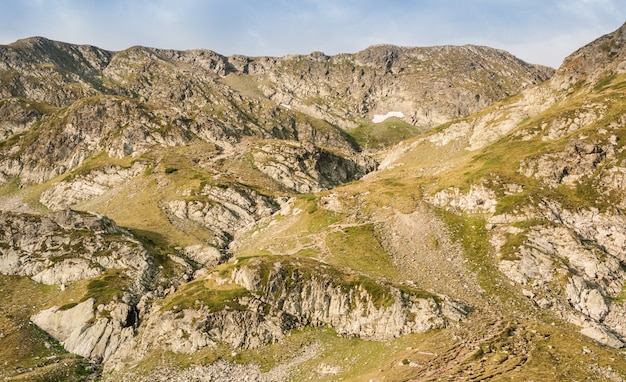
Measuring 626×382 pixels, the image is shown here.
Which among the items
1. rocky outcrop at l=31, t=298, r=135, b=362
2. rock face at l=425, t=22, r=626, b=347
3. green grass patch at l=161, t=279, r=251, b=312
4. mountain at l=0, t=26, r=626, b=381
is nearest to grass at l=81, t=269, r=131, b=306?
mountain at l=0, t=26, r=626, b=381

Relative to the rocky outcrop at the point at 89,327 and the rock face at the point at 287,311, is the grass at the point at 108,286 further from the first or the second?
the rock face at the point at 287,311

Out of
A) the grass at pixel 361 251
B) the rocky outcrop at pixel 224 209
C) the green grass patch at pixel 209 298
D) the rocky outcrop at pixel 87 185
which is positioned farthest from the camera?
the rocky outcrop at pixel 87 185

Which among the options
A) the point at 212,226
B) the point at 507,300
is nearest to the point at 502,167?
the point at 507,300

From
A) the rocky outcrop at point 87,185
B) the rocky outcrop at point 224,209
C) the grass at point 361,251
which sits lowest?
the grass at point 361,251

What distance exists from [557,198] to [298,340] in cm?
6357

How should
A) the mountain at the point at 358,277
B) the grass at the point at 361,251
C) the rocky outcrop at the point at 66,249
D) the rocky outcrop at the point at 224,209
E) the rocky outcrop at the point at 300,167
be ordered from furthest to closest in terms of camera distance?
1. the rocky outcrop at the point at 300,167
2. the rocky outcrop at the point at 224,209
3. the rocky outcrop at the point at 66,249
4. the grass at the point at 361,251
5. the mountain at the point at 358,277

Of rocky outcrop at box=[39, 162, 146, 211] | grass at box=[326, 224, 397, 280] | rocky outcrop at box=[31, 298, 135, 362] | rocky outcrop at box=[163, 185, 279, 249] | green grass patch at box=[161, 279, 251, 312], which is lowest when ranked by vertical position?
rocky outcrop at box=[31, 298, 135, 362]

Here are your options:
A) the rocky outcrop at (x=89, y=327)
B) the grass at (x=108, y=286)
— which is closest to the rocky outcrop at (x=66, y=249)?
the grass at (x=108, y=286)

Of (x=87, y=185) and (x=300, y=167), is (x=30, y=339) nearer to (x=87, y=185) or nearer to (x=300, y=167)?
(x=87, y=185)

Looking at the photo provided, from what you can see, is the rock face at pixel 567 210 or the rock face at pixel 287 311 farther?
the rock face at pixel 567 210

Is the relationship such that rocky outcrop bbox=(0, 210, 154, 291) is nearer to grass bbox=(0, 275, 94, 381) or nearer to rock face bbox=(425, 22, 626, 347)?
grass bbox=(0, 275, 94, 381)

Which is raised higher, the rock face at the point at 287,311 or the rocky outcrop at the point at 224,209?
the rocky outcrop at the point at 224,209

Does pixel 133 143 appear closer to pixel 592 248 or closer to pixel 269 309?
pixel 269 309

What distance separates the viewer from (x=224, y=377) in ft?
167
